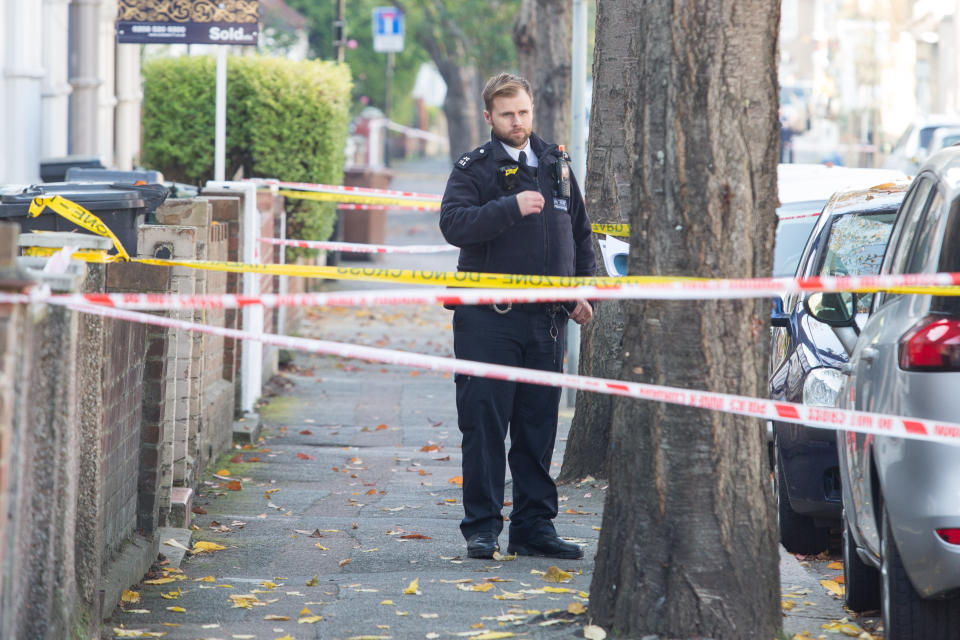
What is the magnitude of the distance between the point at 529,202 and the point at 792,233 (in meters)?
3.98

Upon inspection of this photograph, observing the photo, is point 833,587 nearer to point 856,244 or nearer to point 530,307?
point 530,307

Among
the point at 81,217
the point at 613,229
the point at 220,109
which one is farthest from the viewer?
the point at 220,109

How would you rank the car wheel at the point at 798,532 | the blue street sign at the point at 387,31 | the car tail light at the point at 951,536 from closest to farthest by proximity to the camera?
the car tail light at the point at 951,536
the car wheel at the point at 798,532
the blue street sign at the point at 387,31

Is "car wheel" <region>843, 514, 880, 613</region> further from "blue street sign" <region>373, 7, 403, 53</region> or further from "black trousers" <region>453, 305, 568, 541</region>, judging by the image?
"blue street sign" <region>373, 7, 403, 53</region>

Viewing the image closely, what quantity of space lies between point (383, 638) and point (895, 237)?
2.40m

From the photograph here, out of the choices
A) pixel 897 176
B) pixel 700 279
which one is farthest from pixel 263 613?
pixel 897 176

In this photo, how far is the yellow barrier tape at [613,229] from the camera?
313 inches

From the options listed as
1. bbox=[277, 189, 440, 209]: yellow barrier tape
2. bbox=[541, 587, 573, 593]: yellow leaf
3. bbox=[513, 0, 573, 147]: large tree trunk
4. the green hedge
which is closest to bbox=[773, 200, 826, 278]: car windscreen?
bbox=[277, 189, 440, 209]: yellow barrier tape

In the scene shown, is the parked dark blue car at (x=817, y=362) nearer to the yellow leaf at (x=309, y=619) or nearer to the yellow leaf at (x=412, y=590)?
the yellow leaf at (x=412, y=590)

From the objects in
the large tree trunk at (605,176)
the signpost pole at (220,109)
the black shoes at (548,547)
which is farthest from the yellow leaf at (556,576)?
the signpost pole at (220,109)

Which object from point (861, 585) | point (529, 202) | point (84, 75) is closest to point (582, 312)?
point (529, 202)

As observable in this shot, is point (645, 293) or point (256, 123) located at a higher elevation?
point (256, 123)

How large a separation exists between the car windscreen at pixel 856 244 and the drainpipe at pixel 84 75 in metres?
9.25

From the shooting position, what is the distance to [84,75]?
14.8 meters
